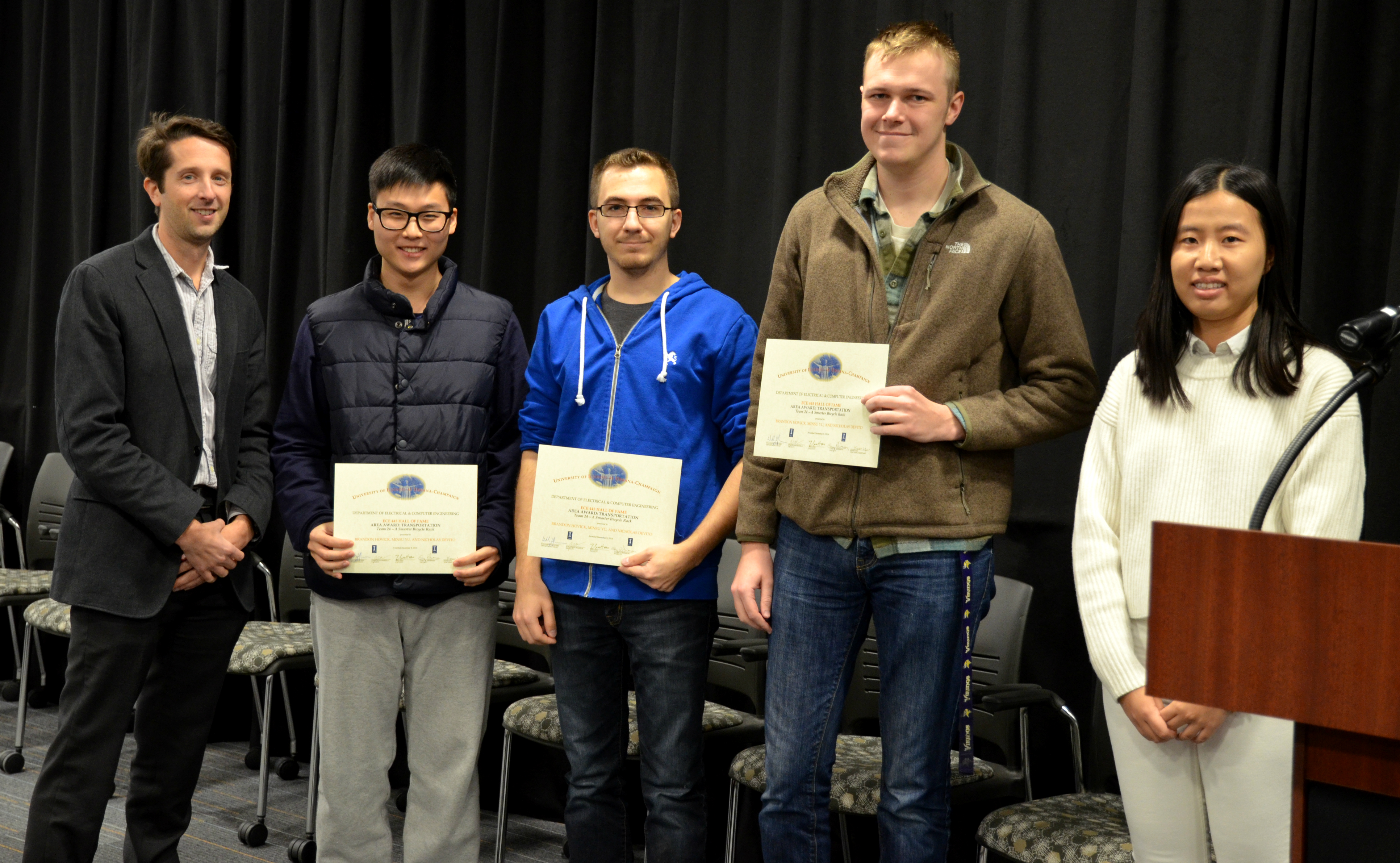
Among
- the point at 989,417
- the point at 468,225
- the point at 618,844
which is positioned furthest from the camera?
the point at 468,225

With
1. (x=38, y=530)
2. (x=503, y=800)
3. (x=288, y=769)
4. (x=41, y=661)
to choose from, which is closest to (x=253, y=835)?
(x=288, y=769)

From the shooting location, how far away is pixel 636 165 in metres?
2.50

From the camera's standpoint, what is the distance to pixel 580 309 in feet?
8.52

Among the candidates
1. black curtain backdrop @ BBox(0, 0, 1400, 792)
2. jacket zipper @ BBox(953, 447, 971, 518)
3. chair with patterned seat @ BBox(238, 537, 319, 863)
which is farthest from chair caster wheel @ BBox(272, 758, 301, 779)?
jacket zipper @ BBox(953, 447, 971, 518)

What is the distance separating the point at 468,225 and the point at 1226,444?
121 inches

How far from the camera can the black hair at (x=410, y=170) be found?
2.65 m

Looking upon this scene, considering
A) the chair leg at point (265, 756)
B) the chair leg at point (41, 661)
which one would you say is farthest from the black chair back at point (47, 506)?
the chair leg at point (265, 756)

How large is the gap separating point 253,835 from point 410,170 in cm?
217

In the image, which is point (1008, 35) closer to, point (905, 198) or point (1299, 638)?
point (905, 198)

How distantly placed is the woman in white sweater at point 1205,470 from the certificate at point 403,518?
4.33ft

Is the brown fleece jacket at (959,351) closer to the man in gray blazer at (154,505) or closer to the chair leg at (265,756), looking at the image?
the man in gray blazer at (154,505)

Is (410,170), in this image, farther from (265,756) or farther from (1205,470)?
(265,756)

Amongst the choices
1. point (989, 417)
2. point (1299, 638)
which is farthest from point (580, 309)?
point (1299, 638)

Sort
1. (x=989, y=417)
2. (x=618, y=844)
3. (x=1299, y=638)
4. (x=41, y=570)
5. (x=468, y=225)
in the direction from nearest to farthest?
(x=1299, y=638) → (x=989, y=417) → (x=618, y=844) → (x=468, y=225) → (x=41, y=570)
